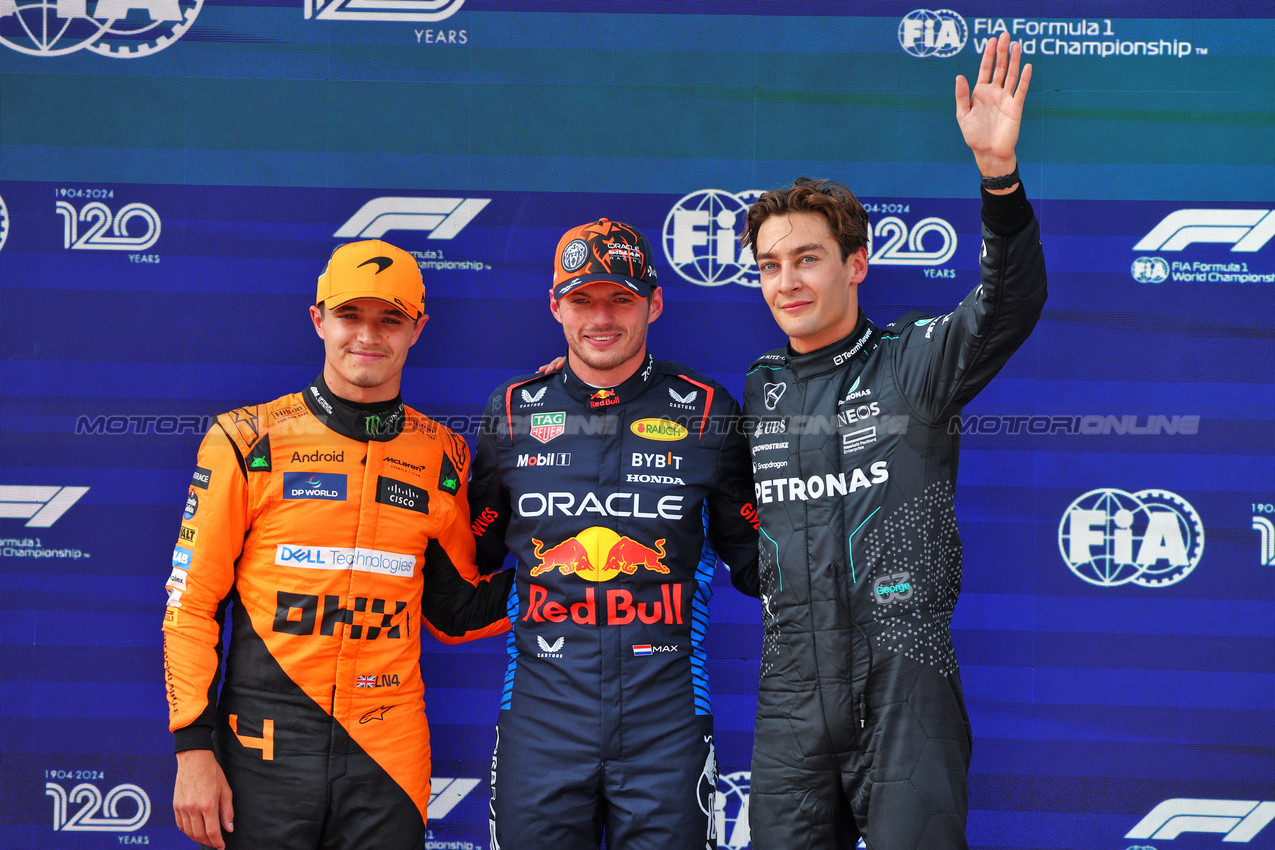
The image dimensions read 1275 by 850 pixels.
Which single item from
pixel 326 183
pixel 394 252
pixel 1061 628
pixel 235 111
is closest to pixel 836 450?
pixel 394 252

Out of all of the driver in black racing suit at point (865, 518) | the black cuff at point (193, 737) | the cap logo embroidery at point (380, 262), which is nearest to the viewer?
the driver in black racing suit at point (865, 518)

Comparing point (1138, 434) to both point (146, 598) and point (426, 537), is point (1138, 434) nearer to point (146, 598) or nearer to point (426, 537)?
point (426, 537)

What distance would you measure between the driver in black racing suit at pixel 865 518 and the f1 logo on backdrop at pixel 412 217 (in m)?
1.32

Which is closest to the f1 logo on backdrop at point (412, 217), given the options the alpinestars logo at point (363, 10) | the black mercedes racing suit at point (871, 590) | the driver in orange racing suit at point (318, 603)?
the alpinestars logo at point (363, 10)

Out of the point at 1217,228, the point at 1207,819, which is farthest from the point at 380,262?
the point at 1207,819

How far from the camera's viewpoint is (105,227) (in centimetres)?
310

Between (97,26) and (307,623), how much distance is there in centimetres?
238

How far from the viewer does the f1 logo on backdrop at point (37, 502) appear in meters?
3.09

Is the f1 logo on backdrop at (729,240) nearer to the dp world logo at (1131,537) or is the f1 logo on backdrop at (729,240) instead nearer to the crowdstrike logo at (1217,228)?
the crowdstrike logo at (1217,228)

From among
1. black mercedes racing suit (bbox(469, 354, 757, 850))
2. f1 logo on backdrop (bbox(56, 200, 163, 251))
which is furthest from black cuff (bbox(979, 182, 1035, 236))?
f1 logo on backdrop (bbox(56, 200, 163, 251))

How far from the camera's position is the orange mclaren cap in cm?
229

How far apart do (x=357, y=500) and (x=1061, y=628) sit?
2420 mm

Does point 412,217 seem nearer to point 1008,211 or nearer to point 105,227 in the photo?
point 105,227

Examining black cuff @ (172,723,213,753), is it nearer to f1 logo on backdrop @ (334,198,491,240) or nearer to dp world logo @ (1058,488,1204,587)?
f1 logo on backdrop @ (334,198,491,240)
